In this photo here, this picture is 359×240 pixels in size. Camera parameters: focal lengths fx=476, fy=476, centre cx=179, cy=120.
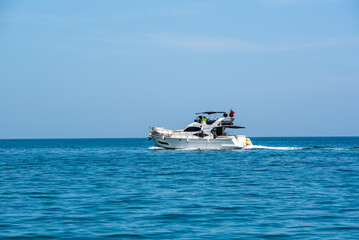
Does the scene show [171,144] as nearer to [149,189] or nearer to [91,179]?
[91,179]

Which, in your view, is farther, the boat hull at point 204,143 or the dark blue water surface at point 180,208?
the boat hull at point 204,143

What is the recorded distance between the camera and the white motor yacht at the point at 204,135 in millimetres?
69500

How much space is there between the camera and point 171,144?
71.9m

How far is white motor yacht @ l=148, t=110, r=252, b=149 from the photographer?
69.5m

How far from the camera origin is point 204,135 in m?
69.9

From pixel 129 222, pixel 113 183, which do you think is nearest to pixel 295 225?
pixel 129 222

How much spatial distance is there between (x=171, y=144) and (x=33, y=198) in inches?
1944

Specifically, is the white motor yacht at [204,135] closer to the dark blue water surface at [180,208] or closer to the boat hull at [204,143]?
the boat hull at [204,143]

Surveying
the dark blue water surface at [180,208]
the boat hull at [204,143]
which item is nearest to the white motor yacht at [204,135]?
the boat hull at [204,143]

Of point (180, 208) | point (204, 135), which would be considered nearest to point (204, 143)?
point (204, 135)

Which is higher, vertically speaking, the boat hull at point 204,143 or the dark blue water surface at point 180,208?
the boat hull at point 204,143

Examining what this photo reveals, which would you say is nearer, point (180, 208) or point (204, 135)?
point (180, 208)

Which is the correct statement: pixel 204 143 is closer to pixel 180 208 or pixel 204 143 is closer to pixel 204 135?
pixel 204 135

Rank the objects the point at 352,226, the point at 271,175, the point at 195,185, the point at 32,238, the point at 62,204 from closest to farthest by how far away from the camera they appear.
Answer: the point at 32,238 < the point at 352,226 < the point at 62,204 < the point at 195,185 < the point at 271,175
